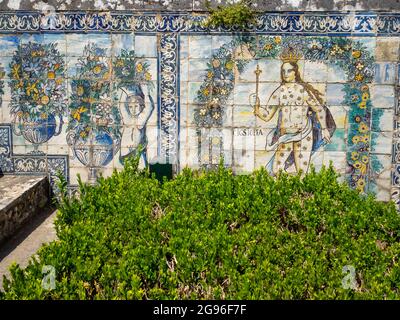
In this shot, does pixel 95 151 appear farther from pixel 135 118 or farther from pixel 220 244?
pixel 220 244

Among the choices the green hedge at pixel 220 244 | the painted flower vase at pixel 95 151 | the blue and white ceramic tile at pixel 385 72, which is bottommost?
the green hedge at pixel 220 244

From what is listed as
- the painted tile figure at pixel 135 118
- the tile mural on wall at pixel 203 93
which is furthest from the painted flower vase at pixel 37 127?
the painted tile figure at pixel 135 118

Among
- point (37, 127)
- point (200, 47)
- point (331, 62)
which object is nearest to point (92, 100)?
point (37, 127)

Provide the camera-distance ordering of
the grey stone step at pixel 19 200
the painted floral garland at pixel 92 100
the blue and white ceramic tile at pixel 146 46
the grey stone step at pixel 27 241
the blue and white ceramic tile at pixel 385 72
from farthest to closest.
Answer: the painted floral garland at pixel 92 100, the blue and white ceramic tile at pixel 146 46, the blue and white ceramic tile at pixel 385 72, the grey stone step at pixel 19 200, the grey stone step at pixel 27 241

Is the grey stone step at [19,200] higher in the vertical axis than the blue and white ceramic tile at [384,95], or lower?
lower

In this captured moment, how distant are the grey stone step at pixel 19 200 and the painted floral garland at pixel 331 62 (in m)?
2.16

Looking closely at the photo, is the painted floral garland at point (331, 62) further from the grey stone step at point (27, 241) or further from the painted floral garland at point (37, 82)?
the grey stone step at point (27, 241)

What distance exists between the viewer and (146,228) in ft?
14.1

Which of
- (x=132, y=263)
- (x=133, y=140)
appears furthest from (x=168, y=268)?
(x=133, y=140)

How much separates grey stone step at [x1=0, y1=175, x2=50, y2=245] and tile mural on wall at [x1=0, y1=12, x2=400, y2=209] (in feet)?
1.04

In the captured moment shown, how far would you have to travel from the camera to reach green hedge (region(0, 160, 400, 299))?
3475mm

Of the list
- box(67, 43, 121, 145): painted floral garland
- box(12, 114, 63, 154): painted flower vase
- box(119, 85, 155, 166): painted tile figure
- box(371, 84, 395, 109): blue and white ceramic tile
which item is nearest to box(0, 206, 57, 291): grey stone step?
box(12, 114, 63, 154): painted flower vase

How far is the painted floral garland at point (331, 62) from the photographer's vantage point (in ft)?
23.3
